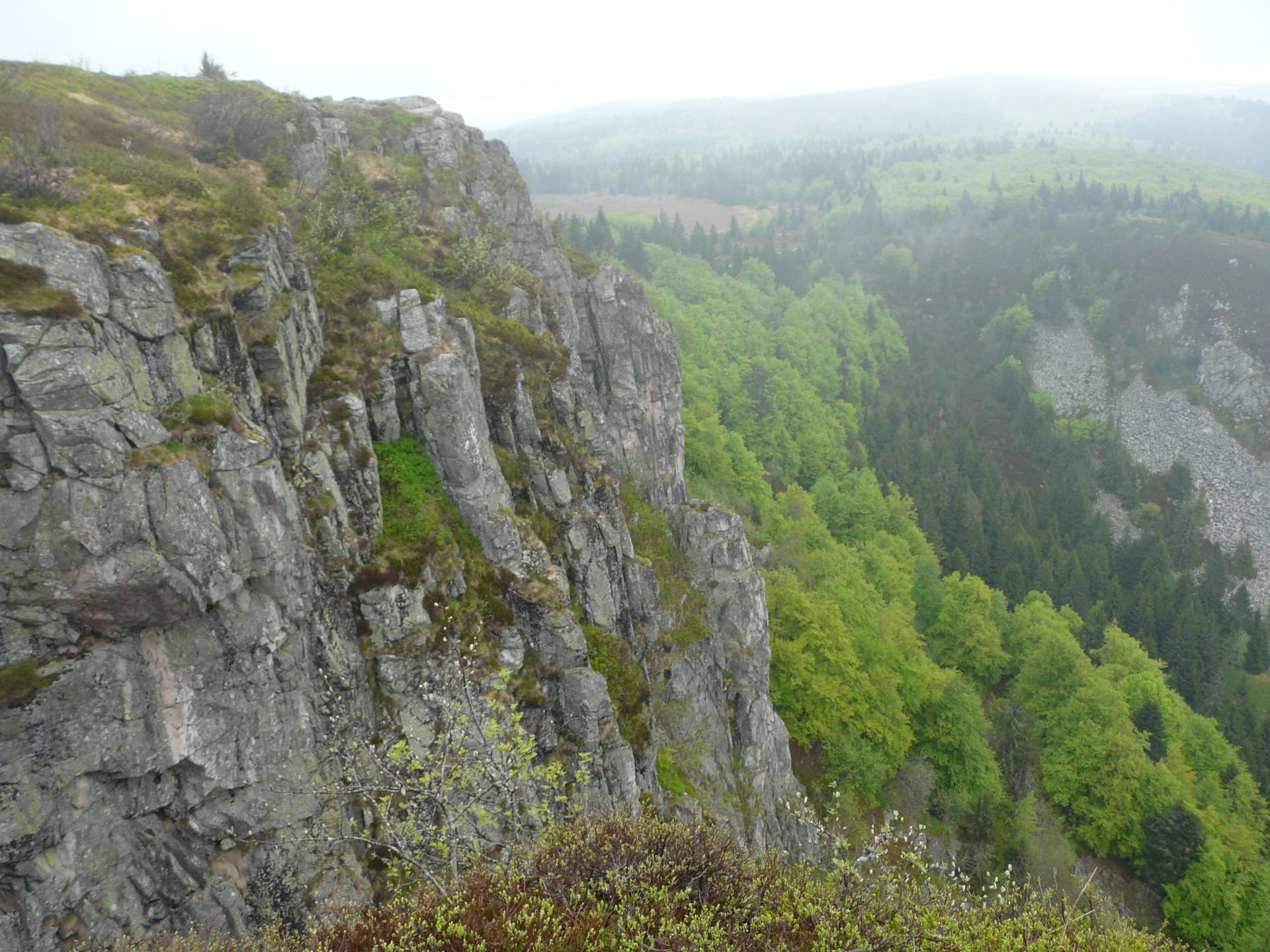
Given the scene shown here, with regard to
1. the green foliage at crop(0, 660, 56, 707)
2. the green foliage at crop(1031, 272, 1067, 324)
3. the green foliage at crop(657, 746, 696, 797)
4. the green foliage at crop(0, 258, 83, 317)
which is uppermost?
the green foliage at crop(0, 258, 83, 317)

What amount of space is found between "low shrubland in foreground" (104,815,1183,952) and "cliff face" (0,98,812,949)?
7.96 feet

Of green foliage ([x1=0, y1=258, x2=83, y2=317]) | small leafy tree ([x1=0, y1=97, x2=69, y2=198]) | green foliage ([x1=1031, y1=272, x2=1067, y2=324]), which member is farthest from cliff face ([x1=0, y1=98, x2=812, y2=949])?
green foliage ([x1=1031, y1=272, x2=1067, y2=324])

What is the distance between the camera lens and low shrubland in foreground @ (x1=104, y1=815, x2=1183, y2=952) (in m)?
10.4

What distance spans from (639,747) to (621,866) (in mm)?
12687

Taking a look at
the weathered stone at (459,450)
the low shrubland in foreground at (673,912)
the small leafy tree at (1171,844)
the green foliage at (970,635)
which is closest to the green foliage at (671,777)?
the weathered stone at (459,450)

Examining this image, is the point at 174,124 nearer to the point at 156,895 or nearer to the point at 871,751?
the point at 156,895

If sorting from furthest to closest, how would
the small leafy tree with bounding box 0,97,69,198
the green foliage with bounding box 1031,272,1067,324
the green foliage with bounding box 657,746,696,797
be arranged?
the green foliage with bounding box 1031,272,1067,324 → the green foliage with bounding box 657,746,696,797 → the small leafy tree with bounding box 0,97,69,198

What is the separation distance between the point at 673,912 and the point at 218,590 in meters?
12.8

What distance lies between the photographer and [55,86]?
25.8m

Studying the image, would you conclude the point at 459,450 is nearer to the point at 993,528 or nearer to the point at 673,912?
the point at 673,912

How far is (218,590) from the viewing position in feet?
50.3

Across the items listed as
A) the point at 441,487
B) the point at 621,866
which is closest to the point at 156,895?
the point at 621,866

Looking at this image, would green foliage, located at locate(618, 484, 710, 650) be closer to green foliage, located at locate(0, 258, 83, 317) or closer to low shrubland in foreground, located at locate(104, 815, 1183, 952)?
low shrubland in foreground, located at locate(104, 815, 1183, 952)

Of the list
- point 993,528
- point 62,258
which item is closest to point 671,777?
point 62,258
